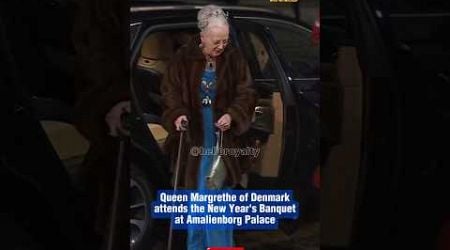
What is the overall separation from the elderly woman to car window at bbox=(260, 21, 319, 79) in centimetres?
21

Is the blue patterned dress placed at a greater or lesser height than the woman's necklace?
lesser

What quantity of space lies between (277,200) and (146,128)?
80cm

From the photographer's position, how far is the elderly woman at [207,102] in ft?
12.4

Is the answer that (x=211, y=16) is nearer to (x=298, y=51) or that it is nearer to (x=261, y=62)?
(x=261, y=62)

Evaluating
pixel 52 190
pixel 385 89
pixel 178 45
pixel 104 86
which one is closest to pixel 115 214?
pixel 52 190

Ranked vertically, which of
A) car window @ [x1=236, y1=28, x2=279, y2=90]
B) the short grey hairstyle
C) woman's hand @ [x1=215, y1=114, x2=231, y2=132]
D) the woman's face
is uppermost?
the short grey hairstyle

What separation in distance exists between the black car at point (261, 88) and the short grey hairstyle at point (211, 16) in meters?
0.03

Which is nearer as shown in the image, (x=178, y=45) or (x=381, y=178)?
(x=178, y=45)

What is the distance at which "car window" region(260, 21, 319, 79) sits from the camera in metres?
3.77

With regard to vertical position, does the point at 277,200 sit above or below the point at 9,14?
below

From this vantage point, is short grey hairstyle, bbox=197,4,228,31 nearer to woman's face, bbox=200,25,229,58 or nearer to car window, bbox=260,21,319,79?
woman's face, bbox=200,25,229,58

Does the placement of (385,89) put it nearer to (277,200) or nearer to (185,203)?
(277,200)

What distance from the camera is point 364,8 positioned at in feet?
12.9

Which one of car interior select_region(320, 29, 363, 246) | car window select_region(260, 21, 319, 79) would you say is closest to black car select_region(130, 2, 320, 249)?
car window select_region(260, 21, 319, 79)
